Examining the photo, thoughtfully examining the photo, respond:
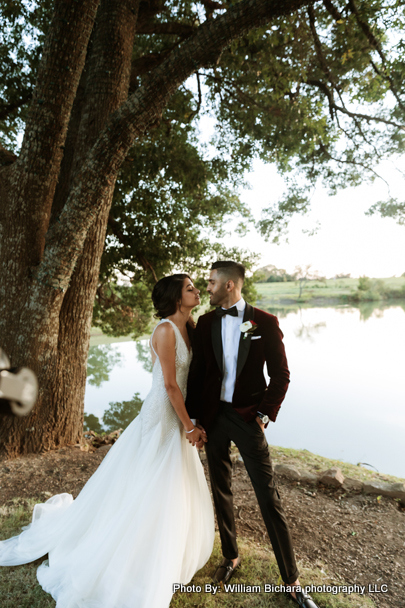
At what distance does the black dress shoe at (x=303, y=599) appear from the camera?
7.69 ft

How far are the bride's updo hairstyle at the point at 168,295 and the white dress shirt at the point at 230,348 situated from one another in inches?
15.3

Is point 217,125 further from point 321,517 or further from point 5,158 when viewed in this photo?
point 321,517

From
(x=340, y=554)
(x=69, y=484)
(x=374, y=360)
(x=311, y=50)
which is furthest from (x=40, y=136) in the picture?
(x=374, y=360)

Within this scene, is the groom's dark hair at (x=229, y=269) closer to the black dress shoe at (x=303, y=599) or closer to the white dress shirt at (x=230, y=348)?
the white dress shirt at (x=230, y=348)

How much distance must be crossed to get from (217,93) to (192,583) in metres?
Answer: 8.56

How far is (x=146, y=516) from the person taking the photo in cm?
Answer: 238

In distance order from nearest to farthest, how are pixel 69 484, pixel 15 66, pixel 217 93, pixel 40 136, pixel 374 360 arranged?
pixel 69 484 < pixel 40 136 < pixel 15 66 < pixel 217 93 < pixel 374 360

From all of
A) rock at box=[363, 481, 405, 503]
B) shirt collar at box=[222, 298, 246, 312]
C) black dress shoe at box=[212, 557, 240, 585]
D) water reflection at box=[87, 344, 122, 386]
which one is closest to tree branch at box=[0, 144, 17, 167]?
shirt collar at box=[222, 298, 246, 312]

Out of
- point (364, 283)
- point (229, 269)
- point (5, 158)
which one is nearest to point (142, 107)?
point (5, 158)

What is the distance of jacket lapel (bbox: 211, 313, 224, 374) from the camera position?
2.67 m

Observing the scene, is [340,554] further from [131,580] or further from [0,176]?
Answer: [0,176]

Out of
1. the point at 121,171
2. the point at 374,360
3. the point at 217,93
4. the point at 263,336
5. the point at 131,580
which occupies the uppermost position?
the point at 217,93

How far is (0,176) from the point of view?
472 centimetres

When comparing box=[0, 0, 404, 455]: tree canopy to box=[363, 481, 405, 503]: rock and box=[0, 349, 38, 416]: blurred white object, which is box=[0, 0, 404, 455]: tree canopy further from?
box=[363, 481, 405, 503]: rock
